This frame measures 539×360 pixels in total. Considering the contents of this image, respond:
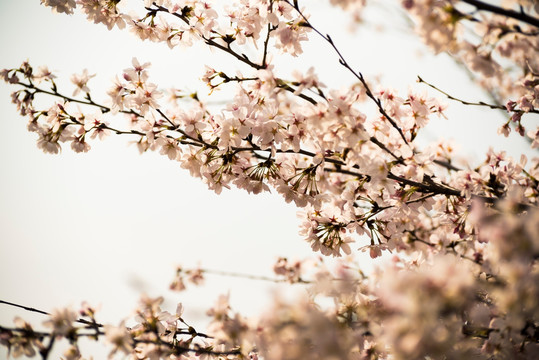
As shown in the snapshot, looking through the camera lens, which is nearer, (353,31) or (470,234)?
(470,234)

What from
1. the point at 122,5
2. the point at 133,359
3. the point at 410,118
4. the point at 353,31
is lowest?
the point at 133,359

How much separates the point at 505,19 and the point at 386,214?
3.96 ft

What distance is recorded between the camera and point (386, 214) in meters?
2.15

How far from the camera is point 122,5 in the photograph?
7.57 feet

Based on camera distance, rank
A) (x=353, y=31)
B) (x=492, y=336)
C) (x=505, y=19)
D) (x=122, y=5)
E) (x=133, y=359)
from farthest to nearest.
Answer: (x=353, y=31)
(x=122, y=5)
(x=133, y=359)
(x=492, y=336)
(x=505, y=19)

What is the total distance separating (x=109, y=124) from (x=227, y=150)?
84 centimetres

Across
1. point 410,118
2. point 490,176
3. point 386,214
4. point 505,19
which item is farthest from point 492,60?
point 386,214

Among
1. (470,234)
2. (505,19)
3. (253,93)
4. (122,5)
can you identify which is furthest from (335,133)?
(122,5)

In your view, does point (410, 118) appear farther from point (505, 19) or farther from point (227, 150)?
point (227, 150)

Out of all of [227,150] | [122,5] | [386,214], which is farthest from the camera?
[122,5]

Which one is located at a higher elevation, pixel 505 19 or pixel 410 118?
pixel 410 118

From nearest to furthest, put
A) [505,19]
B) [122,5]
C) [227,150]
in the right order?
1. [505,19]
2. [227,150]
3. [122,5]

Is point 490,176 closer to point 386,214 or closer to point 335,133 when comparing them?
point 386,214

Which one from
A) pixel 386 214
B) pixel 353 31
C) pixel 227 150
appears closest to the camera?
pixel 227 150
